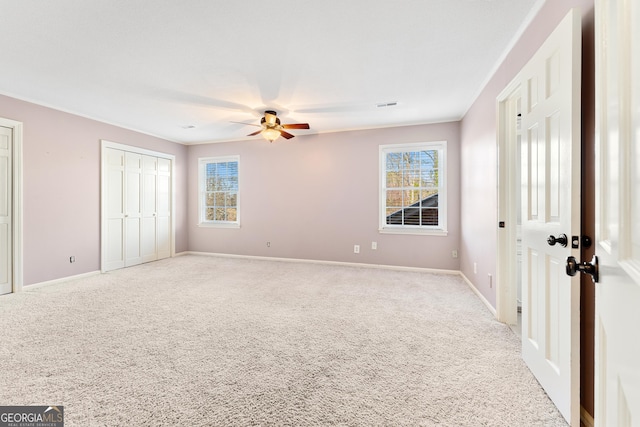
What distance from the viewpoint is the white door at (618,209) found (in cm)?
59

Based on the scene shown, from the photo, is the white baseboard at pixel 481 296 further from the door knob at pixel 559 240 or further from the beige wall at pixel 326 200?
the door knob at pixel 559 240

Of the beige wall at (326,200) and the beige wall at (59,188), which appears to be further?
the beige wall at (326,200)

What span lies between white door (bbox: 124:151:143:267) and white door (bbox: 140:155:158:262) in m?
0.08

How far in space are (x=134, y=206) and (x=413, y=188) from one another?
199 inches

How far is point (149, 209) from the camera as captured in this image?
536cm

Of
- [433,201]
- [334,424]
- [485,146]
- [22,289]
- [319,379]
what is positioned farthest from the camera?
[433,201]

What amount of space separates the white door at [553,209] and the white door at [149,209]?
5823mm

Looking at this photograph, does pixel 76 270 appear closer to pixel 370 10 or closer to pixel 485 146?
pixel 370 10

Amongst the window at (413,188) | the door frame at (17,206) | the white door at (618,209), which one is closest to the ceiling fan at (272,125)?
the window at (413,188)

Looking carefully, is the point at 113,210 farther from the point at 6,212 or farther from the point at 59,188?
the point at 6,212

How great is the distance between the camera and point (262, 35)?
2.21 metres

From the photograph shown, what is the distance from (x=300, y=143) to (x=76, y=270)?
163 inches

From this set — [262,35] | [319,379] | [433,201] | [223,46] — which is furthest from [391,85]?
[319,379]

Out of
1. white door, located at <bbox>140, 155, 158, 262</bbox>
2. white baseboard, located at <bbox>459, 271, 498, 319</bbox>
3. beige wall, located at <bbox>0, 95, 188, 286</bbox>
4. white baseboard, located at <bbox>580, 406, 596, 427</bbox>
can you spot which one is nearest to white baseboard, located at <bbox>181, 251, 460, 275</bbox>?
white baseboard, located at <bbox>459, 271, 498, 319</bbox>
